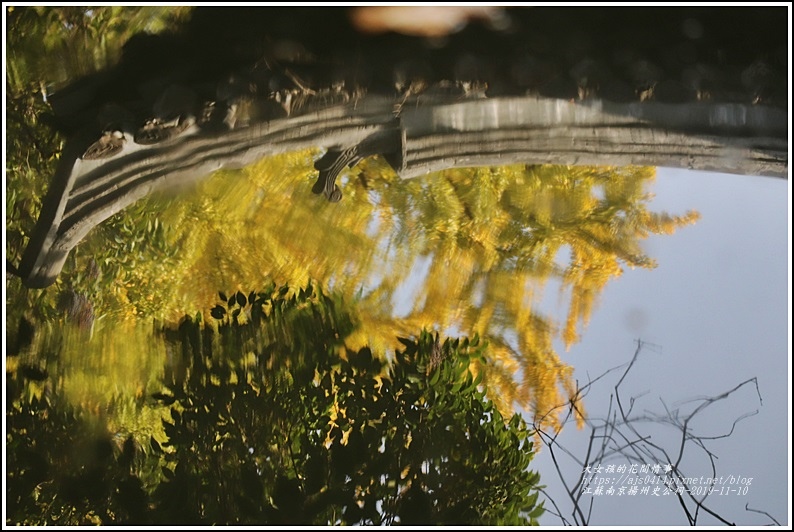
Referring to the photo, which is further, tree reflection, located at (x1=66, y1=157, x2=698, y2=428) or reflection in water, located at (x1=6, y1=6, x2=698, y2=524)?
tree reflection, located at (x1=66, y1=157, x2=698, y2=428)

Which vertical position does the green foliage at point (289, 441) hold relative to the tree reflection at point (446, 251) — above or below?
below

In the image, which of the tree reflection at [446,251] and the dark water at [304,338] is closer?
the dark water at [304,338]

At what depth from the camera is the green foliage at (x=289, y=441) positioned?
1.64 metres

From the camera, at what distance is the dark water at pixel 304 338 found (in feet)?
5.43

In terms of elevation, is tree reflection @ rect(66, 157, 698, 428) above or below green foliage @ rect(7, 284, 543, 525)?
above

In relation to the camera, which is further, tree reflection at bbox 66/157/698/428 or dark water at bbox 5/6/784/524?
tree reflection at bbox 66/157/698/428

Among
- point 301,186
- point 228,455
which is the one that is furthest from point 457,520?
point 301,186

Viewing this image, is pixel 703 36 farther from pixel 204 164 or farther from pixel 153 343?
pixel 153 343

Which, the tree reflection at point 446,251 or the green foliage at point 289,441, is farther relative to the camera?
the tree reflection at point 446,251

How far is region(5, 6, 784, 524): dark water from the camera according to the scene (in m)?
1.65

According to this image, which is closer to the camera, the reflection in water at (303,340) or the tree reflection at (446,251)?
the reflection in water at (303,340)

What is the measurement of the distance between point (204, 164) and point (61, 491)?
1110mm

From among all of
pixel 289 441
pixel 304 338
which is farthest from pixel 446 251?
pixel 289 441

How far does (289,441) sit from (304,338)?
293mm
